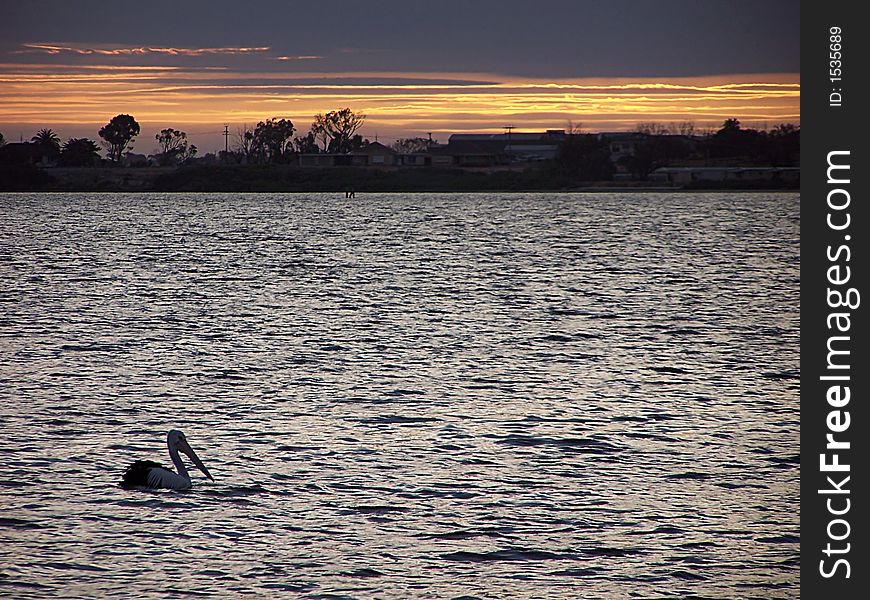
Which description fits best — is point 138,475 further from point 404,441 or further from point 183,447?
point 404,441

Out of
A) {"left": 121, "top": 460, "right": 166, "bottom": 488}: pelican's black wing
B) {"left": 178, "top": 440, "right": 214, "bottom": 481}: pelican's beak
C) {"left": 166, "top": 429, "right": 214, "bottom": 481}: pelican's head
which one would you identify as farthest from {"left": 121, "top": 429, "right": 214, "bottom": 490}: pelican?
{"left": 166, "top": 429, "right": 214, "bottom": 481}: pelican's head

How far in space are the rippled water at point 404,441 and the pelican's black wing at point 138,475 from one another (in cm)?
22

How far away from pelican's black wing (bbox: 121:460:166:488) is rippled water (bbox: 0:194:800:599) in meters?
0.22

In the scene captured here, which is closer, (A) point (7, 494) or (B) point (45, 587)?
(B) point (45, 587)

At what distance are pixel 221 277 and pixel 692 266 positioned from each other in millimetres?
28713

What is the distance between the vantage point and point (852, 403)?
12.8 meters

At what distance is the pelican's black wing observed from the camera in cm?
1781

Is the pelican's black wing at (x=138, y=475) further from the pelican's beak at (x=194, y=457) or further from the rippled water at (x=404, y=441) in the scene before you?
the pelican's beak at (x=194, y=457)

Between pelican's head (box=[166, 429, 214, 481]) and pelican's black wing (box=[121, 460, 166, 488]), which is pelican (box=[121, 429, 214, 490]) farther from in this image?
pelican's head (box=[166, 429, 214, 481])

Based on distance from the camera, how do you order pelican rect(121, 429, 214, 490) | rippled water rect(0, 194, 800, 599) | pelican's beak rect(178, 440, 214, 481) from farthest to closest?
1. pelican's beak rect(178, 440, 214, 481)
2. pelican rect(121, 429, 214, 490)
3. rippled water rect(0, 194, 800, 599)

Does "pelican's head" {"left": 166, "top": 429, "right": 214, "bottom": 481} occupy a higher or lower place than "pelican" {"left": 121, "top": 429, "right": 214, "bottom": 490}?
higher

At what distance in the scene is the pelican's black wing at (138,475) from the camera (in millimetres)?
17812

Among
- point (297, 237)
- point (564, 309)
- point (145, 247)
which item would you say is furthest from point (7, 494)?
point (297, 237)

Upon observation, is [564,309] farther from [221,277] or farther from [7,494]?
[7,494]
